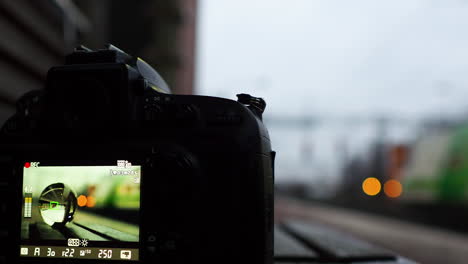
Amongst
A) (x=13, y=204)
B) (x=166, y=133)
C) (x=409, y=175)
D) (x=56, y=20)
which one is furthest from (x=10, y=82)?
(x=409, y=175)

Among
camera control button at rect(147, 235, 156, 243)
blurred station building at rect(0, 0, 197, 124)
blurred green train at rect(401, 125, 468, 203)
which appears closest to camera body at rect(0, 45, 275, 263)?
camera control button at rect(147, 235, 156, 243)

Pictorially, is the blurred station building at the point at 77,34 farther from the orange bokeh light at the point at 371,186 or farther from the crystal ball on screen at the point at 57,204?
the orange bokeh light at the point at 371,186

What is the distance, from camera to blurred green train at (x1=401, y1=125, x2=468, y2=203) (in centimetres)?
1130

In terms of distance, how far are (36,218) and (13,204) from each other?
8 cm

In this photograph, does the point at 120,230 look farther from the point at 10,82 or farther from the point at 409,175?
the point at 409,175

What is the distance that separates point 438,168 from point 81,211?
501 inches

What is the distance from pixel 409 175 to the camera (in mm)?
15047

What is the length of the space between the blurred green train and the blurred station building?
672cm

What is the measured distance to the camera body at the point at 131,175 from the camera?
3.99 ft

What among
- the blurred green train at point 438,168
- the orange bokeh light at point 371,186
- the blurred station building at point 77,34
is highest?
the blurred station building at point 77,34

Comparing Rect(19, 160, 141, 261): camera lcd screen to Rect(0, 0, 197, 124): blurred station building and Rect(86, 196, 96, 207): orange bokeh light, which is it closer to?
Rect(86, 196, 96, 207): orange bokeh light

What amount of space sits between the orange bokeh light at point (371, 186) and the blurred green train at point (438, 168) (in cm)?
1992

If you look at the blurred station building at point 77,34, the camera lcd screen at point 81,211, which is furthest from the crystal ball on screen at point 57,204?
the blurred station building at point 77,34
